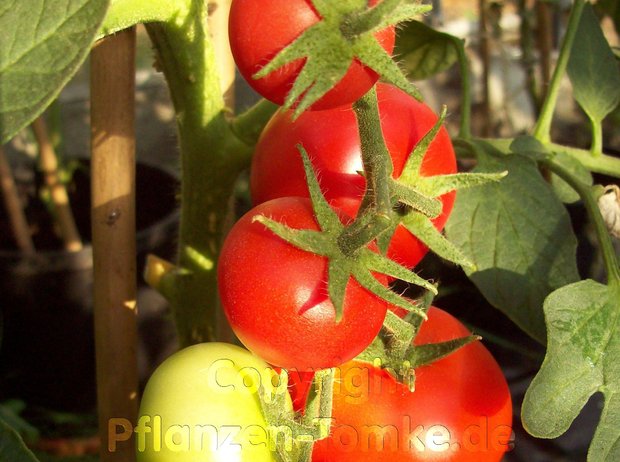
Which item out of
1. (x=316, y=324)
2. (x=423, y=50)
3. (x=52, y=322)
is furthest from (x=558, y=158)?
(x=52, y=322)

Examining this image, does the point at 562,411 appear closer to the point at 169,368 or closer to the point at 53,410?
the point at 169,368

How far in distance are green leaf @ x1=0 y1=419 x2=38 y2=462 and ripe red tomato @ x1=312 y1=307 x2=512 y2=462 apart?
0.19 metres

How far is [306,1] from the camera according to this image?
351 millimetres

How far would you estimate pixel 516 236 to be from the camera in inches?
25.1

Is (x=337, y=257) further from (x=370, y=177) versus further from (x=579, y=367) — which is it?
(x=579, y=367)

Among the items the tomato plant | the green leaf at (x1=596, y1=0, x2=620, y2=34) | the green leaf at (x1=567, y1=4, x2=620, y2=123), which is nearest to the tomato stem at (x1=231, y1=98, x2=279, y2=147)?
the tomato plant

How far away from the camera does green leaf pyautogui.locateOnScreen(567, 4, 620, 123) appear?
2.46 feet

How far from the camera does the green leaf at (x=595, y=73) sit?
2.46ft

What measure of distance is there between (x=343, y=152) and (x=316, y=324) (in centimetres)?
14

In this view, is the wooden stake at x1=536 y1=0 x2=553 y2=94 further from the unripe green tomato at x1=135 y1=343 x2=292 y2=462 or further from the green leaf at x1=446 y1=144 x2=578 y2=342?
the unripe green tomato at x1=135 y1=343 x2=292 y2=462

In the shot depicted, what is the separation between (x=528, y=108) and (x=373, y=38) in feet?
6.33

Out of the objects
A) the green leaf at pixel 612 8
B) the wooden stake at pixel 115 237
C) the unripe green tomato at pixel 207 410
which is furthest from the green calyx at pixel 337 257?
the green leaf at pixel 612 8

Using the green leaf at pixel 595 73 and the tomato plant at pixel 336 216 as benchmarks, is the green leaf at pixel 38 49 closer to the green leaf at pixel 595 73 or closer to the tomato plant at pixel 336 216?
the tomato plant at pixel 336 216

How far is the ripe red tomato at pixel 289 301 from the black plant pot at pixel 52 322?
0.88 metres
